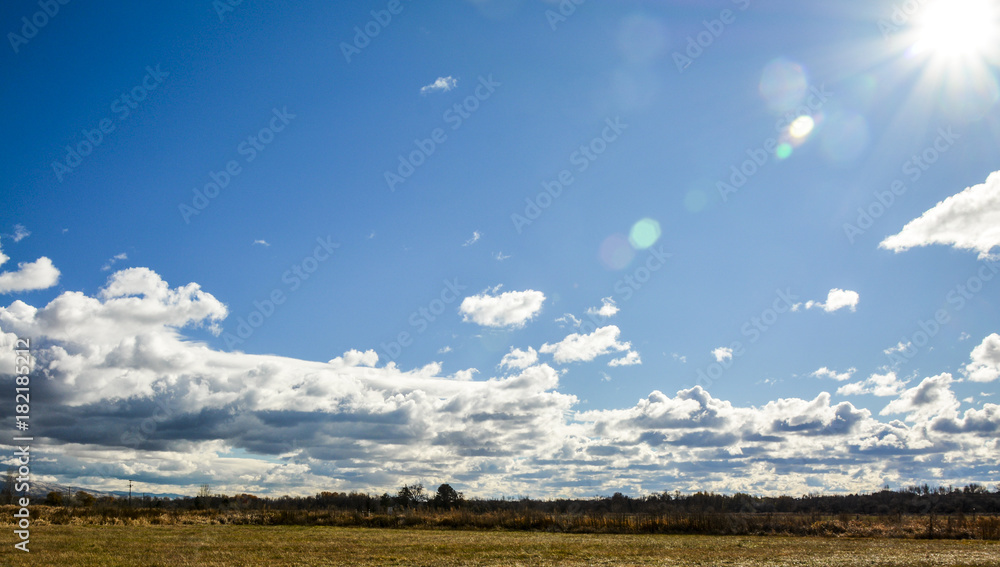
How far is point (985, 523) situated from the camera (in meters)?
59.4

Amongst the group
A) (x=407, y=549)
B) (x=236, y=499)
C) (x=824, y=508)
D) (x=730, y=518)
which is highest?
(x=407, y=549)

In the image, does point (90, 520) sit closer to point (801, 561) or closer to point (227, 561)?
point (227, 561)

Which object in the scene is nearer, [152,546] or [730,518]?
[152,546]

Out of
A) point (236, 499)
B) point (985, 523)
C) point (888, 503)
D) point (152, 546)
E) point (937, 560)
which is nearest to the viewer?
point (937, 560)

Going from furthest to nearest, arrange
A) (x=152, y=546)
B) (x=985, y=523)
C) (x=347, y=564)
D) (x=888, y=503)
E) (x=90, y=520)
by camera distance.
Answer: (x=888, y=503), (x=90, y=520), (x=985, y=523), (x=152, y=546), (x=347, y=564)

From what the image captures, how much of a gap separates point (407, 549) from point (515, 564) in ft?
39.9

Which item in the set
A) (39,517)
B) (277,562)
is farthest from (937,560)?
(39,517)

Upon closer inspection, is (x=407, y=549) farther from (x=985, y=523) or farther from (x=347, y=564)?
(x=985, y=523)

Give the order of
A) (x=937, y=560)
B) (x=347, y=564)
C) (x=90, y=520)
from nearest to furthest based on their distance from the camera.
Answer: (x=347, y=564) → (x=937, y=560) → (x=90, y=520)

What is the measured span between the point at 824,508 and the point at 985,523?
5730 inches

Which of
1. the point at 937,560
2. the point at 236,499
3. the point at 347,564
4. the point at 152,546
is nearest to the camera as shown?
the point at 347,564

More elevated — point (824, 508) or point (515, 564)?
point (515, 564)

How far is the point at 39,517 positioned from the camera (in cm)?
6500

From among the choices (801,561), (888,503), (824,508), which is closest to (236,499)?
(801,561)
